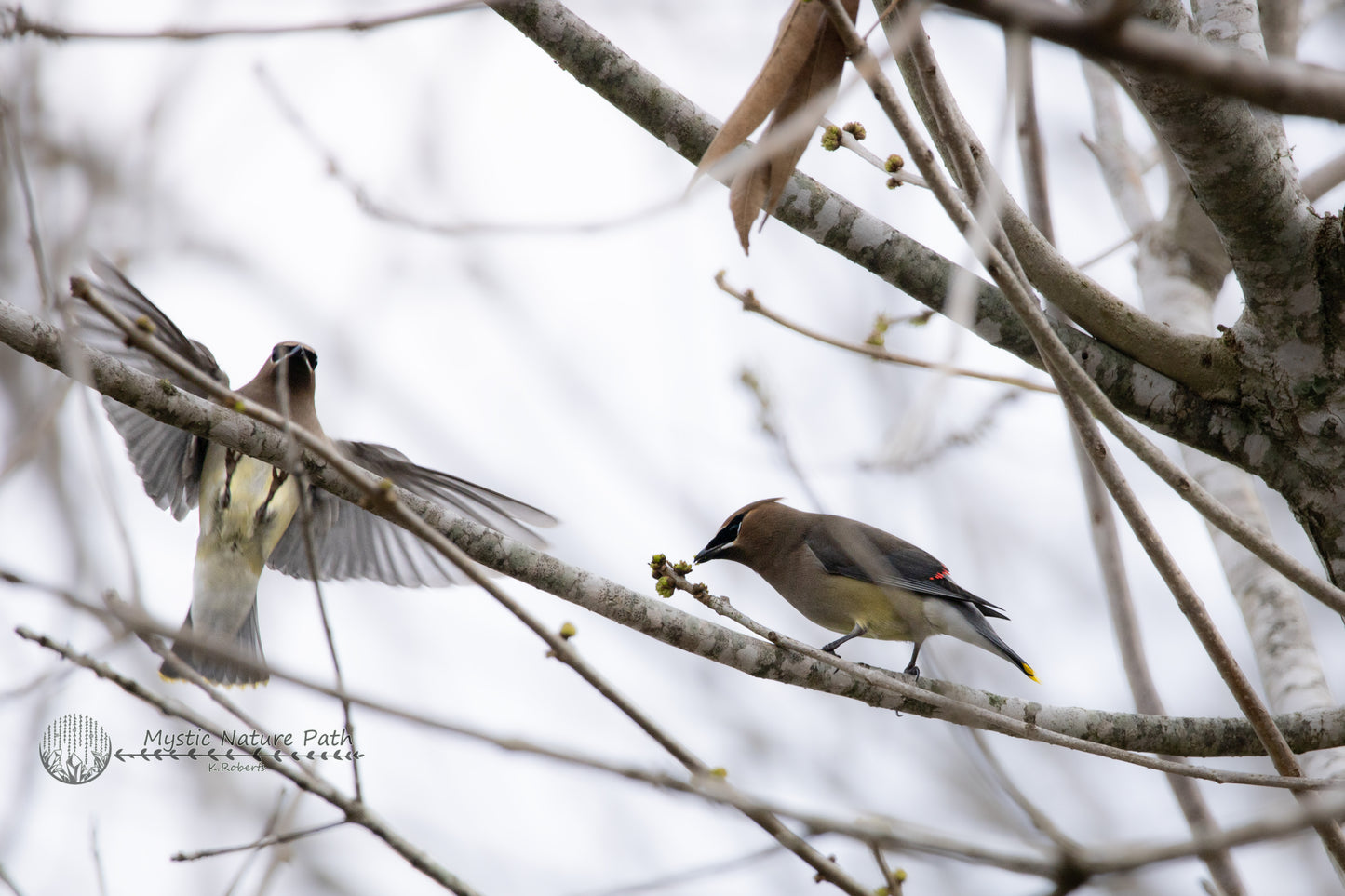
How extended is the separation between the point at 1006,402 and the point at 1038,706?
1238mm

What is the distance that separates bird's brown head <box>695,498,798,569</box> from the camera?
4.91 meters

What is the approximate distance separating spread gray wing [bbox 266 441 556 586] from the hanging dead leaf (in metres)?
2.13

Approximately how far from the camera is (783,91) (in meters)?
1.89

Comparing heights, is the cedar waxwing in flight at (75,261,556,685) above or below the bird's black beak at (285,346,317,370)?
below

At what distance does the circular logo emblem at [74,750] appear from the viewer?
3.36 meters

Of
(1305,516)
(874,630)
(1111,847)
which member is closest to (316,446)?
(1111,847)

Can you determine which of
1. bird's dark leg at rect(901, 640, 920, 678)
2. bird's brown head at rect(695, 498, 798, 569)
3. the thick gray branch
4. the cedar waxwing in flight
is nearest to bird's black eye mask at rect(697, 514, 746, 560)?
bird's brown head at rect(695, 498, 798, 569)

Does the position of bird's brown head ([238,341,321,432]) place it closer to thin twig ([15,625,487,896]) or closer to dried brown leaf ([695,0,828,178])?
thin twig ([15,625,487,896])

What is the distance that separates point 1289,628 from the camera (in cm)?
323

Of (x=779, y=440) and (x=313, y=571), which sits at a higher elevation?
(x=779, y=440)

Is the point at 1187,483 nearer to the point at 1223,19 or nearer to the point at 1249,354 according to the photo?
the point at 1249,354

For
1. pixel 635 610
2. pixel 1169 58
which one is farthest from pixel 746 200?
pixel 1169 58

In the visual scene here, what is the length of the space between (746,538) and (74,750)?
2.66m

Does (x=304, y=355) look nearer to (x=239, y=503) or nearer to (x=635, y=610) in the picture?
(x=239, y=503)
